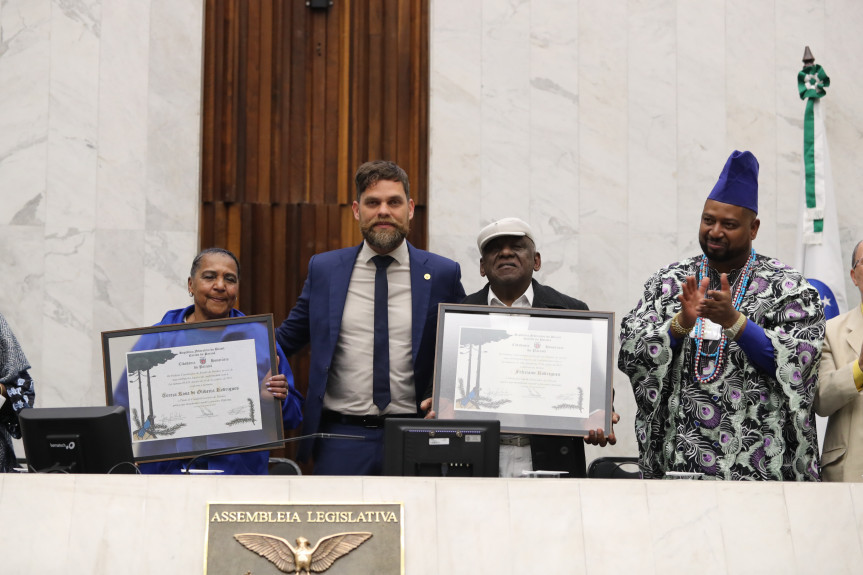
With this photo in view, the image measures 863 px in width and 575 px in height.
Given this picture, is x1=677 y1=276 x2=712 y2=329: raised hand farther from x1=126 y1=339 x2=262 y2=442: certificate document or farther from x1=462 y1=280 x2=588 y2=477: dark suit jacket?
x1=126 y1=339 x2=262 y2=442: certificate document

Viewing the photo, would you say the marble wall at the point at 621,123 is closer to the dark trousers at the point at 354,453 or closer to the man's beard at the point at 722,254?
the dark trousers at the point at 354,453

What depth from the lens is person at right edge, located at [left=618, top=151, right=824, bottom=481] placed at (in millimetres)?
3896

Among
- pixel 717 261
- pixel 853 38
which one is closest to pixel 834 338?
pixel 717 261

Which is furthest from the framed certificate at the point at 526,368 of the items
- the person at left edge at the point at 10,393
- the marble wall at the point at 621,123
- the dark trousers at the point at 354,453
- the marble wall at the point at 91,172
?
the marble wall at the point at 91,172

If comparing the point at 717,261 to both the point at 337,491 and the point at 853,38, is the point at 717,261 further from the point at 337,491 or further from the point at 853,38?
the point at 853,38

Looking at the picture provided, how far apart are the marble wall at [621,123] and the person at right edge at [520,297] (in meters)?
2.07

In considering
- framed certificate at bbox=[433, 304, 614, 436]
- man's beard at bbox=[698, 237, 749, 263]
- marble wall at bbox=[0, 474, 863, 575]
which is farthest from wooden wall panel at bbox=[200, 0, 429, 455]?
marble wall at bbox=[0, 474, 863, 575]

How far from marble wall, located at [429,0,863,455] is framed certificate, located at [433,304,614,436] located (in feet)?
7.88

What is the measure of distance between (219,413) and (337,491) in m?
0.94

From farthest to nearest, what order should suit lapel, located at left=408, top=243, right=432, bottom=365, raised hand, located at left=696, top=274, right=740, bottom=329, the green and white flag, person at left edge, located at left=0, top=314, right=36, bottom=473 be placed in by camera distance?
1. the green and white flag
2. person at left edge, located at left=0, top=314, right=36, bottom=473
3. suit lapel, located at left=408, top=243, right=432, bottom=365
4. raised hand, located at left=696, top=274, right=740, bottom=329

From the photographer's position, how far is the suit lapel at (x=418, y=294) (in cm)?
455

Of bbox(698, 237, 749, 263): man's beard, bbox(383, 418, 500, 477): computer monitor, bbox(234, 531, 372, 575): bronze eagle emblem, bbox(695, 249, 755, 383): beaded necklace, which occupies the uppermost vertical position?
bbox(698, 237, 749, 263): man's beard

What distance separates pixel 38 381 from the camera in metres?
6.31

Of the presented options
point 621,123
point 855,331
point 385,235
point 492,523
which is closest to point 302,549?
point 492,523
